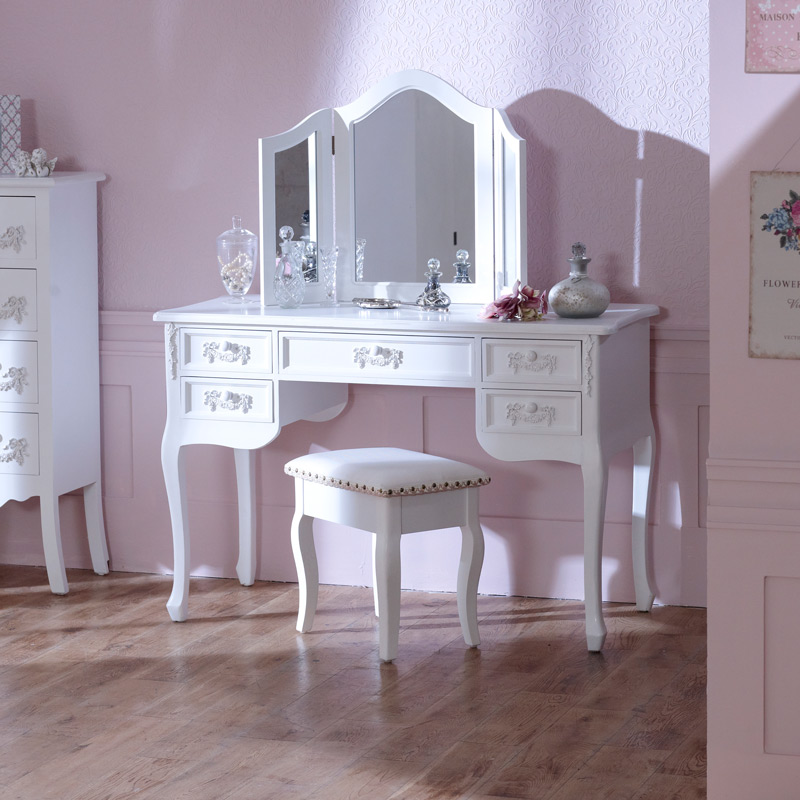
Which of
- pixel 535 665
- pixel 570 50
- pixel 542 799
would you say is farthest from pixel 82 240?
pixel 542 799

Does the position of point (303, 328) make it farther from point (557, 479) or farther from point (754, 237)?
point (754, 237)

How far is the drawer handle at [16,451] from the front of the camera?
154 inches

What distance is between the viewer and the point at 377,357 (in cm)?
339

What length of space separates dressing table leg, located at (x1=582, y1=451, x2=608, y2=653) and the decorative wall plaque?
2.01 m

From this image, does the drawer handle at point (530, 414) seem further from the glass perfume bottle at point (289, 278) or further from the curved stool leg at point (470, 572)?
the glass perfume bottle at point (289, 278)

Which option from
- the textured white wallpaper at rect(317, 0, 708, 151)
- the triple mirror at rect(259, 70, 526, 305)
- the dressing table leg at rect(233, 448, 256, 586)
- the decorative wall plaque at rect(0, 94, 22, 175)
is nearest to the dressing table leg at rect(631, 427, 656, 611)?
the triple mirror at rect(259, 70, 526, 305)

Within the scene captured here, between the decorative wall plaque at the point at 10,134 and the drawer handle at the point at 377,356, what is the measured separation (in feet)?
4.47

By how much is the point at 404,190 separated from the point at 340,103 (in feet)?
1.25

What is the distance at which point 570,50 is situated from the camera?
3.67 m

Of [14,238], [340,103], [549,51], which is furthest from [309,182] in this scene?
[14,238]

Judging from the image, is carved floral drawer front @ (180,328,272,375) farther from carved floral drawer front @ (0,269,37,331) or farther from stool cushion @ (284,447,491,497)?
carved floral drawer front @ (0,269,37,331)

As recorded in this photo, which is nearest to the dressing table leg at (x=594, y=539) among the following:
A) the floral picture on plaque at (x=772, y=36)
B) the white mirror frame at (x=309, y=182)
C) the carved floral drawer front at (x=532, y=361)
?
the carved floral drawer front at (x=532, y=361)

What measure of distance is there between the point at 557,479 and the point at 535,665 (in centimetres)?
70

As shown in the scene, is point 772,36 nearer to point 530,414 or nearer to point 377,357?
point 530,414
